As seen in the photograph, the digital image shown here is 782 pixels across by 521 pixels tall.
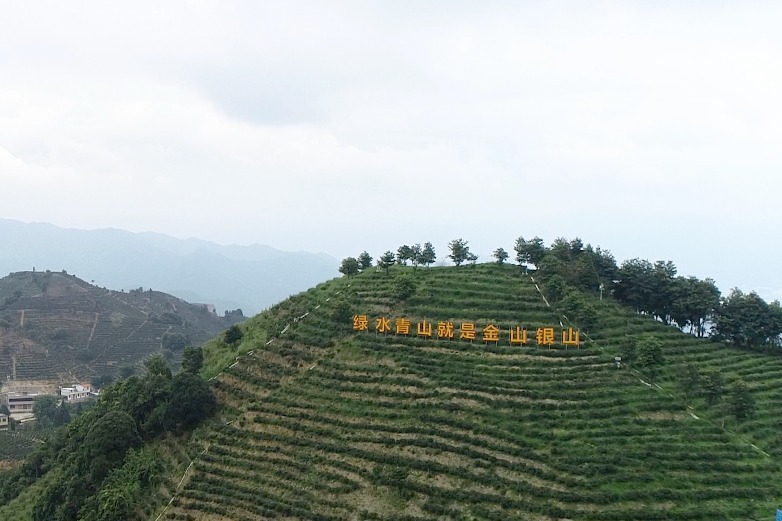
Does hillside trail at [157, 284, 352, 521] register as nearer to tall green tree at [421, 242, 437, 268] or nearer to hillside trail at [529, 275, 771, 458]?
tall green tree at [421, 242, 437, 268]

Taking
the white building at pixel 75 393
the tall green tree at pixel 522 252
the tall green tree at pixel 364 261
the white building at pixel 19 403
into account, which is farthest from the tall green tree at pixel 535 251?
the white building at pixel 19 403

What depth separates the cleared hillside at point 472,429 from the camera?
74.9 ft

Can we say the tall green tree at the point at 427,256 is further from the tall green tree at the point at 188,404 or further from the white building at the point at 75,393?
the white building at the point at 75,393

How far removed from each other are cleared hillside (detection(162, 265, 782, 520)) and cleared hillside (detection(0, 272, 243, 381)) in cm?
6533

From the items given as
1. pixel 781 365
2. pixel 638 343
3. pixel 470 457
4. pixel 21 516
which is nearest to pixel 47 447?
pixel 21 516

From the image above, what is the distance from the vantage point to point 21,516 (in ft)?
106

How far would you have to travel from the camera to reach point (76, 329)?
96.1 metres

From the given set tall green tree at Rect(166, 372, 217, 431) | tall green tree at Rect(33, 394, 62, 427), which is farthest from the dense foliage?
tall green tree at Rect(33, 394, 62, 427)

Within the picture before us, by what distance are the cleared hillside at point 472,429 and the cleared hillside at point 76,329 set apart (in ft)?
214

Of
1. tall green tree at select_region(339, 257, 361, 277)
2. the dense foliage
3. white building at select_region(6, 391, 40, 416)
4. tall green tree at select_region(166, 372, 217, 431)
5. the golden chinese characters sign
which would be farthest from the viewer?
white building at select_region(6, 391, 40, 416)

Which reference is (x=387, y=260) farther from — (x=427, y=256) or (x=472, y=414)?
(x=472, y=414)

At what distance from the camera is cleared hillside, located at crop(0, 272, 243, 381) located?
8638 cm

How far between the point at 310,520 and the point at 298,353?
12.6 metres

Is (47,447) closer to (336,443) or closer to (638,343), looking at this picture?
(336,443)
